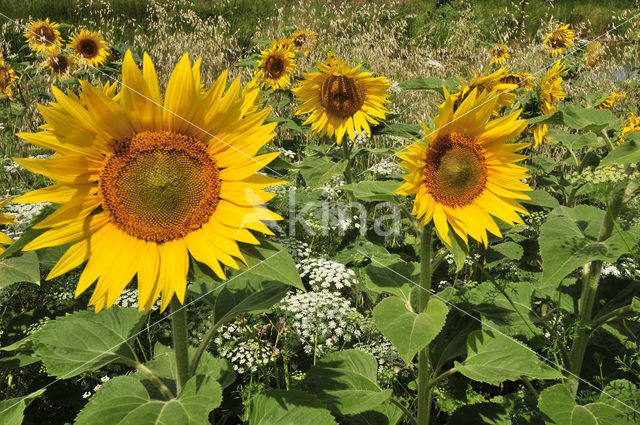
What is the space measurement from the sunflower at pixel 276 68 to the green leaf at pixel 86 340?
3.60 m

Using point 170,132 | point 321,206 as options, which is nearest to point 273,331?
point 321,206

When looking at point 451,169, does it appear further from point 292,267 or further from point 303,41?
point 303,41

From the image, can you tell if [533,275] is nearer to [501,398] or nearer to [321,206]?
[501,398]

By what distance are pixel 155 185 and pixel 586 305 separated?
Result: 5.54 ft

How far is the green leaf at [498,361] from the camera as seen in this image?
173cm

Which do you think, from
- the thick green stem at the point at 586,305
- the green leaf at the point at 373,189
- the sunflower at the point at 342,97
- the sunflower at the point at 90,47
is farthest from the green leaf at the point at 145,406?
the sunflower at the point at 90,47

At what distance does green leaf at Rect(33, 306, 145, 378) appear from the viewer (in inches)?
58.4

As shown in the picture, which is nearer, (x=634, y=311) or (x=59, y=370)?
(x=59, y=370)

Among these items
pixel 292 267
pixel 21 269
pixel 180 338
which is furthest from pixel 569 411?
pixel 21 269

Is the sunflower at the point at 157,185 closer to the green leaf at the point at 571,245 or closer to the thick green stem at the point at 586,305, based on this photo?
the green leaf at the point at 571,245

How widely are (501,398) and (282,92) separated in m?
3.58

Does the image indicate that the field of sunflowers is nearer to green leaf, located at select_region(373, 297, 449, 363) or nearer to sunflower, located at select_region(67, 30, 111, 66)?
green leaf, located at select_region(373, 297, 449, 363)

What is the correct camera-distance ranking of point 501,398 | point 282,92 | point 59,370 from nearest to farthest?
1. point 59,370
2. point 501,398
3. point 282,92

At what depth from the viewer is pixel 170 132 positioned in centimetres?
131
